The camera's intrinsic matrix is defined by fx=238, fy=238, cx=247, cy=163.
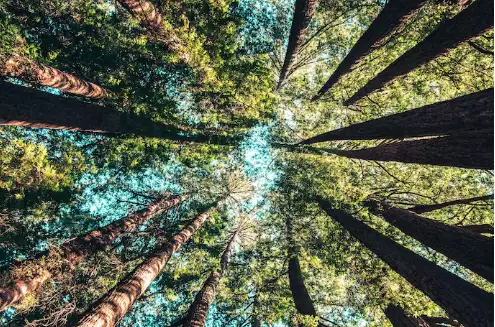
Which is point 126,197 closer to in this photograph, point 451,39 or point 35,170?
point 35,170

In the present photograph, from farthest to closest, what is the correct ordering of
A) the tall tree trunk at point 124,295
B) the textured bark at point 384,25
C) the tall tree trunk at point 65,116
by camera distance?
the textured bark at point 384,25, the tall tree trunk at point 65,116, the tall tree trunk at point 124,295

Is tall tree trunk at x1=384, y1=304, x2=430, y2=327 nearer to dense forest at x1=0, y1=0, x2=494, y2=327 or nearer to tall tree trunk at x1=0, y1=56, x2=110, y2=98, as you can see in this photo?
dense forest at x1=0, y1=0, x2=494, y2=327

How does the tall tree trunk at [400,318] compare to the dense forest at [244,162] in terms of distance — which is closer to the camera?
the dense forest at [244,162]

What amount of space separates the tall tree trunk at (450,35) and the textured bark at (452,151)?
112 inches

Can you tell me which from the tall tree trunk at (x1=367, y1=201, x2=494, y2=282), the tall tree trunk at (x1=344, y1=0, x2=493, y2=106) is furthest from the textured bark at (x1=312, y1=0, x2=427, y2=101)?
the tall tree trunk at (x1=367, y1=201, x2=494, y2=282)

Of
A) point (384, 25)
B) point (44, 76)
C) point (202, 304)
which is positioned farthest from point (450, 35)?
point (44, 76)

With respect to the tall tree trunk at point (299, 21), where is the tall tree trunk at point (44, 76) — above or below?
below

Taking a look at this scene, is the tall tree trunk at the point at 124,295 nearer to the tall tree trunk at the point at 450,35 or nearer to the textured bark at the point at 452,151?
the textured bark at the point at 452,151

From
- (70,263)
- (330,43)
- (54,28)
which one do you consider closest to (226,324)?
(70,263)

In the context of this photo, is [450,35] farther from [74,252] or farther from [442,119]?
[74,252]

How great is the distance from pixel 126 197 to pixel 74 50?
6.51m

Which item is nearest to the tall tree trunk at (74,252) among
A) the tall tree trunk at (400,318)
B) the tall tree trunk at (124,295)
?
the tall tree trunk at (124,295)

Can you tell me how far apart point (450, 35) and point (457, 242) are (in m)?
5.30

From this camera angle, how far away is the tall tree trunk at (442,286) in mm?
3874
